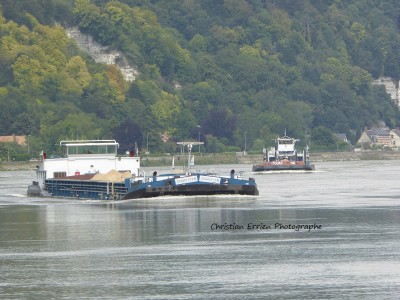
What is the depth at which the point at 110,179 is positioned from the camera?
102 m

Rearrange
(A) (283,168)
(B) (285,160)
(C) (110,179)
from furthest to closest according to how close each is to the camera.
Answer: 1. (B) (285,160)
2. (A) (283,168)
3. (C) (110,179)

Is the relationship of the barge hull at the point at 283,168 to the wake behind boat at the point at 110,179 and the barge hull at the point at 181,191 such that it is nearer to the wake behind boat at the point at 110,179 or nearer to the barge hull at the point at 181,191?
the wake behind boat at the point at 110,179

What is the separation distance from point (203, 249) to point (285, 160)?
113928mm

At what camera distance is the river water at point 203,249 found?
2087 inches

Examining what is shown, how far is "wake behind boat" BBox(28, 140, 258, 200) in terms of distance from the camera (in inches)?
3765

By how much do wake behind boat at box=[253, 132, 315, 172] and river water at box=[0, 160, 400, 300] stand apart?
75097 mm

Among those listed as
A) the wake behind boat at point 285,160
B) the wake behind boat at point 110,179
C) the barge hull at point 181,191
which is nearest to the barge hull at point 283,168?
the wake behind boat at point 285,160

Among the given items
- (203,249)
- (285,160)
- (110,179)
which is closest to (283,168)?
(285,160)

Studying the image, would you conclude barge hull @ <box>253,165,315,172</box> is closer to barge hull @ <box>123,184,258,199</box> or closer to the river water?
the river water

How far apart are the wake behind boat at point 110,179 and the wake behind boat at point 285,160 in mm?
60994

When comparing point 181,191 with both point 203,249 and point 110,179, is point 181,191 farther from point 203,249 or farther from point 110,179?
point 203,249

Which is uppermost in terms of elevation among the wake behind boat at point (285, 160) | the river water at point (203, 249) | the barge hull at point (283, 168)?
the wake behind boat at point (285, 160)

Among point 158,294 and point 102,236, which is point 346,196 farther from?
point 158,294

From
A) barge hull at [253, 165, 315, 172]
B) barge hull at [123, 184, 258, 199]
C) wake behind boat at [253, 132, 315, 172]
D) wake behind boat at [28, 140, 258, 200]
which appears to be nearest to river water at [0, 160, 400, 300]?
barge hull at [123, 184, 258, 199]
